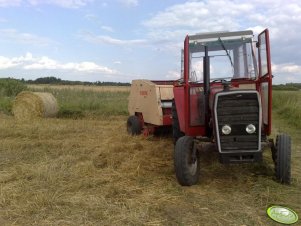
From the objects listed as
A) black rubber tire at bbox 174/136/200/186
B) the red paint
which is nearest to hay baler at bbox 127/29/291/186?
black rubber tire at bbox 174/136/200/186

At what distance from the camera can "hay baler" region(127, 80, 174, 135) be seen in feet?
32.1

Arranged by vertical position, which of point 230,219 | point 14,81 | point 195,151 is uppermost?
point 14,81

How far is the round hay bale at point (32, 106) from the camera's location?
1483cm

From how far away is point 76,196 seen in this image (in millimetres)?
5266

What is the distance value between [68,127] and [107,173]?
19.1 feet

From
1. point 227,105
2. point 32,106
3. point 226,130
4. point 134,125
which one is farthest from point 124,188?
point 32,106

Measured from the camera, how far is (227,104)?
5754 millimetres

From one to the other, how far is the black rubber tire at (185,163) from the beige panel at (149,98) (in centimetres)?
379

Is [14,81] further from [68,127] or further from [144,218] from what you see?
[144,218]

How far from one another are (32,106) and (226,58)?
32.1 feet

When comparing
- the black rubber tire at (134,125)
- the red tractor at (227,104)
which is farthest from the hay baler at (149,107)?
the red tractor at (227,104)

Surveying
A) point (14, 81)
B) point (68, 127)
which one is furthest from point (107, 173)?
point (14, 81)

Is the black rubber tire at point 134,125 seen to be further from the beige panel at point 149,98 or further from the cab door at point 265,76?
the cab door at point 265,76

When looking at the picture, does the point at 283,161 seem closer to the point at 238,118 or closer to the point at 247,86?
the point at 238,118
